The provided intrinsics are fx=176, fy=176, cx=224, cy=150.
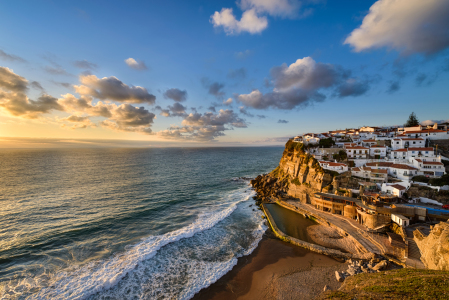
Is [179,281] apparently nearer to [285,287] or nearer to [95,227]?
[285,287]

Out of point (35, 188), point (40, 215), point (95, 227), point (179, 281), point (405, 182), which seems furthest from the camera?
point (35, 188)

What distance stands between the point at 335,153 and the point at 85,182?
287 ft

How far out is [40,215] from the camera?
36.2 m

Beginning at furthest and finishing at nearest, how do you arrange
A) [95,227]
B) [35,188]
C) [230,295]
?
[35,188] < [95,227] < [230,295]

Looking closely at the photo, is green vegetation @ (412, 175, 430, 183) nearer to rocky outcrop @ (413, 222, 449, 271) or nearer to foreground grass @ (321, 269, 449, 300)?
rocky outcrop @ (413, 222, 449, 271)

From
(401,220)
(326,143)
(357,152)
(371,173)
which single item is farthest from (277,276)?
A: (326,143)

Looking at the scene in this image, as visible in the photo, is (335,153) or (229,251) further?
(335,153)

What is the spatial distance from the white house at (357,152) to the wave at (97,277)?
47759 mm

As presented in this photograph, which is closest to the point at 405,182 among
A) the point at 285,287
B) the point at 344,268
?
the point at 344,268

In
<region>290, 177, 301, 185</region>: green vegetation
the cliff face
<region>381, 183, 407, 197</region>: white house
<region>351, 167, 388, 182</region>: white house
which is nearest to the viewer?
<region>381, 183, 407, 197</region>: white house

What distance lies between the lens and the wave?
1945 centimetres

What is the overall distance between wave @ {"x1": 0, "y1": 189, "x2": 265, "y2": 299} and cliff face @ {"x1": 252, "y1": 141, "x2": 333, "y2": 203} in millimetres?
27052

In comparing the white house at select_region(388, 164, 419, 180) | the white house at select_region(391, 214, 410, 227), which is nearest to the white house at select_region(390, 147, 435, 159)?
the white house at select_region(388, 164, 419, 180)

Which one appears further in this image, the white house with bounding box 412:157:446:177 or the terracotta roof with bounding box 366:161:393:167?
the terracotta roof with bounding box 366:161:393:167
